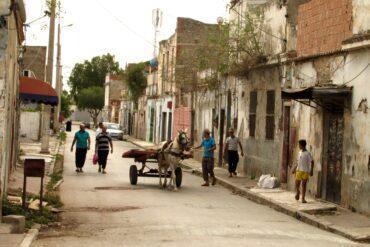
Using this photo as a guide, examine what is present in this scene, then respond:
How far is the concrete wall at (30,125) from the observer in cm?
4285

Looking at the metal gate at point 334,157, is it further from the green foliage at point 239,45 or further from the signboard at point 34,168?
the signboard at point 34,168

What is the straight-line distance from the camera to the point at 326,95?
1545 centimetres

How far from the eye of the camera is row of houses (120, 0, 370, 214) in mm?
14930

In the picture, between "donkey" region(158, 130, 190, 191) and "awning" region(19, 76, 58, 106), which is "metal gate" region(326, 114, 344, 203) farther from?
"awning" region(19, 76, 58, 106)

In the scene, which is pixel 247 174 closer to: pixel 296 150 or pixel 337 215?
pixel 296 150

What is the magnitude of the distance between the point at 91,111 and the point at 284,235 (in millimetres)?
108212

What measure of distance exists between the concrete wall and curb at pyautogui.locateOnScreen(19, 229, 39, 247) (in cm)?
3288

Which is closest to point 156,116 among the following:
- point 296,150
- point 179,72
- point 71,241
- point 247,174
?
point 179,72

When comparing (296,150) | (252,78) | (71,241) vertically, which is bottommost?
(71,241)

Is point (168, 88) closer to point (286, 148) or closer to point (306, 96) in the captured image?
point (286, 148)

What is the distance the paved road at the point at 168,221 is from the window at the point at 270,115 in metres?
3.25

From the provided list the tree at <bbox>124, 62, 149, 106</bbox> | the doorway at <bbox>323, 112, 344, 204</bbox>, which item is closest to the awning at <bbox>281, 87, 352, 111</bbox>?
the doorway at <bbox>323, 112, 344, 204</bbox>

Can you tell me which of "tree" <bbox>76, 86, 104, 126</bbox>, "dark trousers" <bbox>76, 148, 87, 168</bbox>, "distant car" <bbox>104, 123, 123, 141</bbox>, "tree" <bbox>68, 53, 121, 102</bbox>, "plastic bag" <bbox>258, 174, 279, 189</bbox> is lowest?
"plastic bag" <bbox>258, 174, 279, 189</bbox>

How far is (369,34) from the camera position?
46.0 ft
